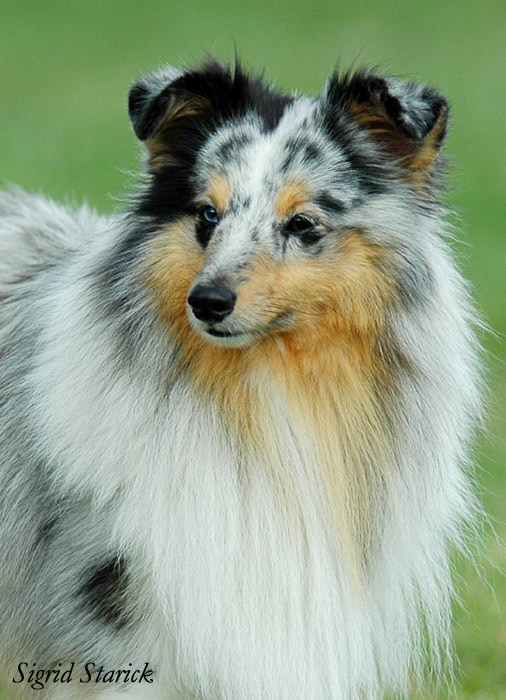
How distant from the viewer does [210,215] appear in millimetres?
4129

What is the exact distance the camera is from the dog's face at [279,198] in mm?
3965

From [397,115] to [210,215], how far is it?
27.0 inches

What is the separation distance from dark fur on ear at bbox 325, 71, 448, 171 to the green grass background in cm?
300

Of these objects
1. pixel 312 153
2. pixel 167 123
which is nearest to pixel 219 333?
pixel 312 153

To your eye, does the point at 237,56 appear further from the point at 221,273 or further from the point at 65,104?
the point at 65,104

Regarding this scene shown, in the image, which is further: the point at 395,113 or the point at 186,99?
the point at 186,99

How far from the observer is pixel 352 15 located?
65.3 feet

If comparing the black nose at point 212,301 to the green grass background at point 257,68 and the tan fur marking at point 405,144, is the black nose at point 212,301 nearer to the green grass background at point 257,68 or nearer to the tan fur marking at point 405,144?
the tan fur marking at point 405,144

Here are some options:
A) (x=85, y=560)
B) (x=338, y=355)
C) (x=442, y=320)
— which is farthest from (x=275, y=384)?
(x=85, y=560)

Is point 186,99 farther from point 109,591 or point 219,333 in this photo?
point 109,591

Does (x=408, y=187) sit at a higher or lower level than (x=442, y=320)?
higher

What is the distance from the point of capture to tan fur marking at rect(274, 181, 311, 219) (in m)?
4.05

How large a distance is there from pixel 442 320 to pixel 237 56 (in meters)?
1.19

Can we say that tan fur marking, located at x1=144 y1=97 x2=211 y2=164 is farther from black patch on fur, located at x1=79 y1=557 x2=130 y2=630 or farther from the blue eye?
black patch on fur, located at x1=79 y1=557 x2=130 y2=630
